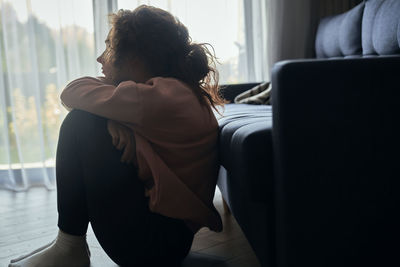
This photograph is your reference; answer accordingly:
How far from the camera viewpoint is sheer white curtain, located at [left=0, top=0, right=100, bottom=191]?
2.19 meters

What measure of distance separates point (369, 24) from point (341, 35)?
27 centimetres

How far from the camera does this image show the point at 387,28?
1469mm

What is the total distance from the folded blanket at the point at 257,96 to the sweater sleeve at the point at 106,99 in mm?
1118

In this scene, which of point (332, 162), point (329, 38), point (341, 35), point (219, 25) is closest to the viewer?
point (332, 162)

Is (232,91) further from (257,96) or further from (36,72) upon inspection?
(36,72)

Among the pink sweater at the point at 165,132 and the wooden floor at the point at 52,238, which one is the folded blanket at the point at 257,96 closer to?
the wooden floor at the point at 52,238

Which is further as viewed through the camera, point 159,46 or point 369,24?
point 369,24

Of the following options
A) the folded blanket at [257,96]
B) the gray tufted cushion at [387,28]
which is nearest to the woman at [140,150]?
the gray tufted cushion at [387,28]

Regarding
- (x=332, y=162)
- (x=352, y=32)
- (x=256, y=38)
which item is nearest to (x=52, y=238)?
(x=332, y=162)

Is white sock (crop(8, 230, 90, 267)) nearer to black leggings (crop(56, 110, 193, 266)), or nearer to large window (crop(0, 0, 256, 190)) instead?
black leggings (crop(56, 110, 193, 266))

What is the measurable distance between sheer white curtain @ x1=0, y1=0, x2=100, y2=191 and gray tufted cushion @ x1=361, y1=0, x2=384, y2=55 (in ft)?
4.71

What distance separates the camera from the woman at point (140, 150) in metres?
0.88

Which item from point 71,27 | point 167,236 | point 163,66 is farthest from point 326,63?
point 71,27

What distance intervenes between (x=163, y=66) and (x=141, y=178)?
0.90 ft
